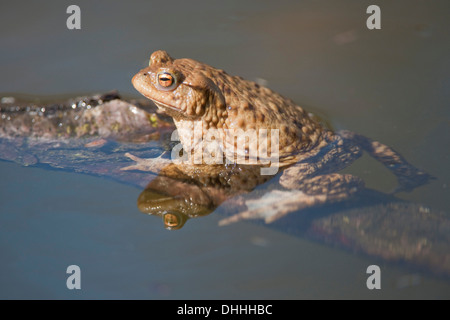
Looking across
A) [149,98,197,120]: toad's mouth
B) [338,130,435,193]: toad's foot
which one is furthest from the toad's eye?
[338,130,435,193]: toad's foot

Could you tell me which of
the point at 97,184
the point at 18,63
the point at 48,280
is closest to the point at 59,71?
the point at 18,63

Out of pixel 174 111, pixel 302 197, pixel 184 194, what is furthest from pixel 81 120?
pixel 302 197

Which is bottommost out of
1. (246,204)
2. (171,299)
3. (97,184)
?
(171,299)

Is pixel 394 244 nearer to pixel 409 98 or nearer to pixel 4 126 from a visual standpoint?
pixel 409 98

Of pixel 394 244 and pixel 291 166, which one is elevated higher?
pixel 291 166

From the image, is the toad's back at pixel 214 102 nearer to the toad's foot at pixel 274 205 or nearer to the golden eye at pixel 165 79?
the golden eye at pixel 165 79

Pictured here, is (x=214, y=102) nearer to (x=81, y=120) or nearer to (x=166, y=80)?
(x=166, y=80)

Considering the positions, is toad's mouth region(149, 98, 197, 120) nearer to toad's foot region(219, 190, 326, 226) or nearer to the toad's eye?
the toad's eye
